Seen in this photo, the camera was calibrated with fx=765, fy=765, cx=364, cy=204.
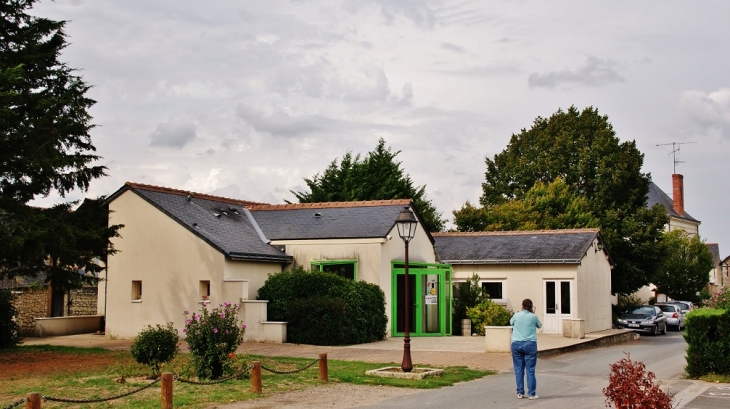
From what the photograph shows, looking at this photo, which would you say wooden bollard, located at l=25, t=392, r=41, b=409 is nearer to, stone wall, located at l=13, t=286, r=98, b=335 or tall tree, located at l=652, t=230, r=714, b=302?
stone wall, located at l=13, t=286, r=98, b=335

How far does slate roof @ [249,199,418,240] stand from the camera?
27469 millimetres

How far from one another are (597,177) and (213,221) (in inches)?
1018

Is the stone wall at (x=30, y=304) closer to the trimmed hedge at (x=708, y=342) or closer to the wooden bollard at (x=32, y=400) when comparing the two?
the wooden bollard at (x=32, y=400)

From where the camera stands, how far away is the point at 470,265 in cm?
3184

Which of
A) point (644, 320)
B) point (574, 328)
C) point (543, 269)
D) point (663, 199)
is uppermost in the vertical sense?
point (663, 199)

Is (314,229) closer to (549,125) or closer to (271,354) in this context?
(271,354)

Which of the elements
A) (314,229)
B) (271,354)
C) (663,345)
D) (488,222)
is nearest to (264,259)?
(314,229)

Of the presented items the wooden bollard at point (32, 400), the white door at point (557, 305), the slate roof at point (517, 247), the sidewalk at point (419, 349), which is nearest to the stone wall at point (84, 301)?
the sidewalk at point (419, 349)

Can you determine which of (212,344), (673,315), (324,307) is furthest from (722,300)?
(673,315)

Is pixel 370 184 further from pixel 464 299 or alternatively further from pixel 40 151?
pixel 40 151

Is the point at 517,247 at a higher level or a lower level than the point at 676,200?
lower

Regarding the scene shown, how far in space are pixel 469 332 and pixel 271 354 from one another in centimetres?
1089

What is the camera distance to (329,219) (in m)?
29.2

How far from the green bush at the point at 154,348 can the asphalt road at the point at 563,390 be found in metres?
5.06
